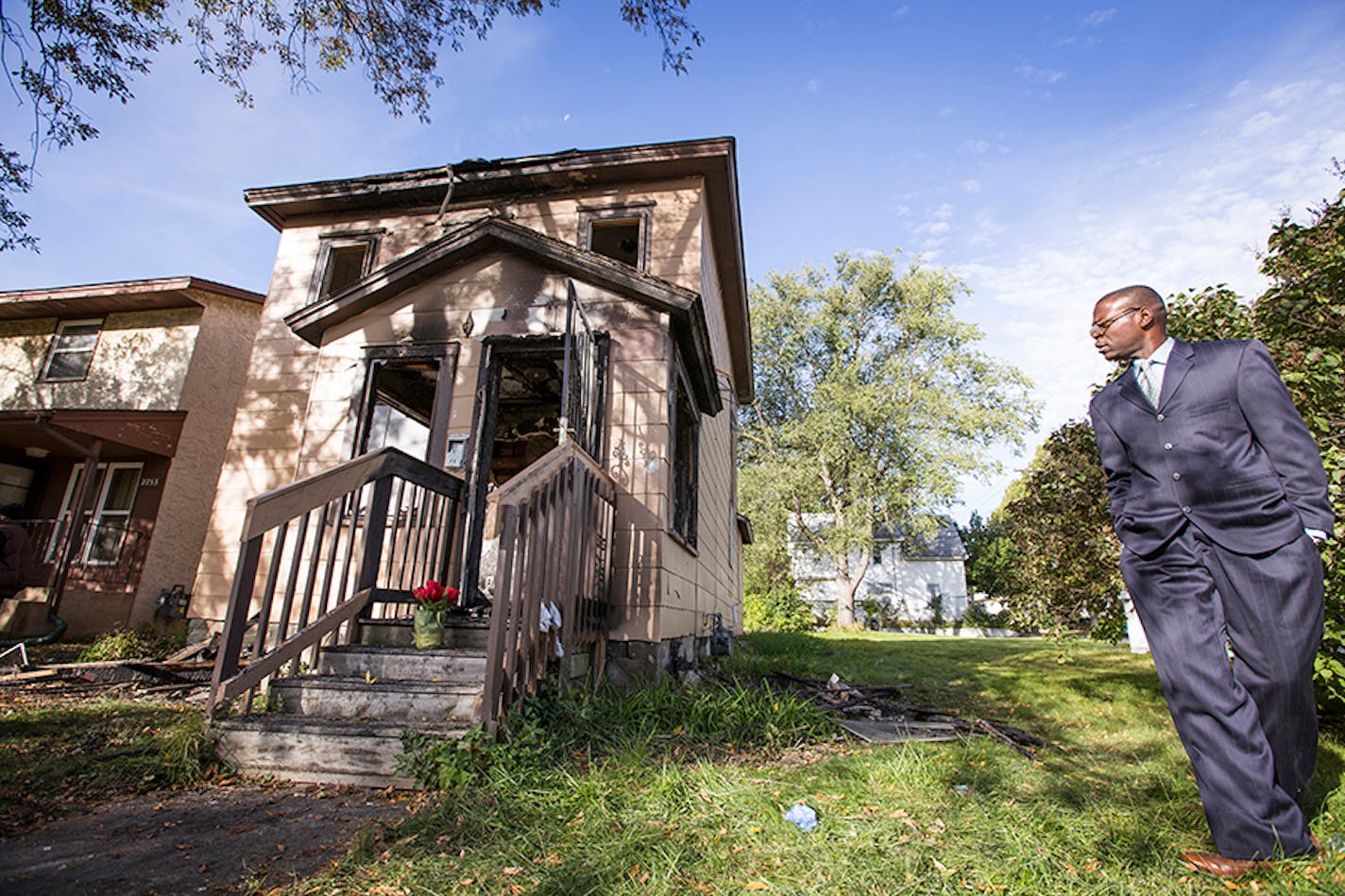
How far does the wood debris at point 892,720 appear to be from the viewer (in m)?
3.79

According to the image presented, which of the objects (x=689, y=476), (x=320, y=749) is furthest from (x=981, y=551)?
(x=320, y=749)

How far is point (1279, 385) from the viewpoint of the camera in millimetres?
2020

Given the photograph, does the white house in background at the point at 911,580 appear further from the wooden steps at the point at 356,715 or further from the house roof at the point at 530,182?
the wooden steps at the point at 356,715

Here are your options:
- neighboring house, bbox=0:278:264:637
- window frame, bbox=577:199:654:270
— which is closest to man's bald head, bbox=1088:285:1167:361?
window frame, bbox=577:199:654:270

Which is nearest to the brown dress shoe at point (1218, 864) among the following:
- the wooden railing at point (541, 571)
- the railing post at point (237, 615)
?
the wooden railing at point (541, 571)

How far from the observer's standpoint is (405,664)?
12.6ft

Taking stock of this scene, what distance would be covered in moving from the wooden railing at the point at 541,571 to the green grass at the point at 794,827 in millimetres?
313

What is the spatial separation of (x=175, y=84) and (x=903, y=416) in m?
20.9

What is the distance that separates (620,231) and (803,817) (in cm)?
763

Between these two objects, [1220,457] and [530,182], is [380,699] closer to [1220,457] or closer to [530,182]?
[1220,457]

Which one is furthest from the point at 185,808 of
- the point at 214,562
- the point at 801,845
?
the point at 214,562

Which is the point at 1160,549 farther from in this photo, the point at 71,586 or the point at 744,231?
the point at 71,586

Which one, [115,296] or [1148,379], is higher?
[115,296]

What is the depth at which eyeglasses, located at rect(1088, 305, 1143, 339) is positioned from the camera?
7.54ft
